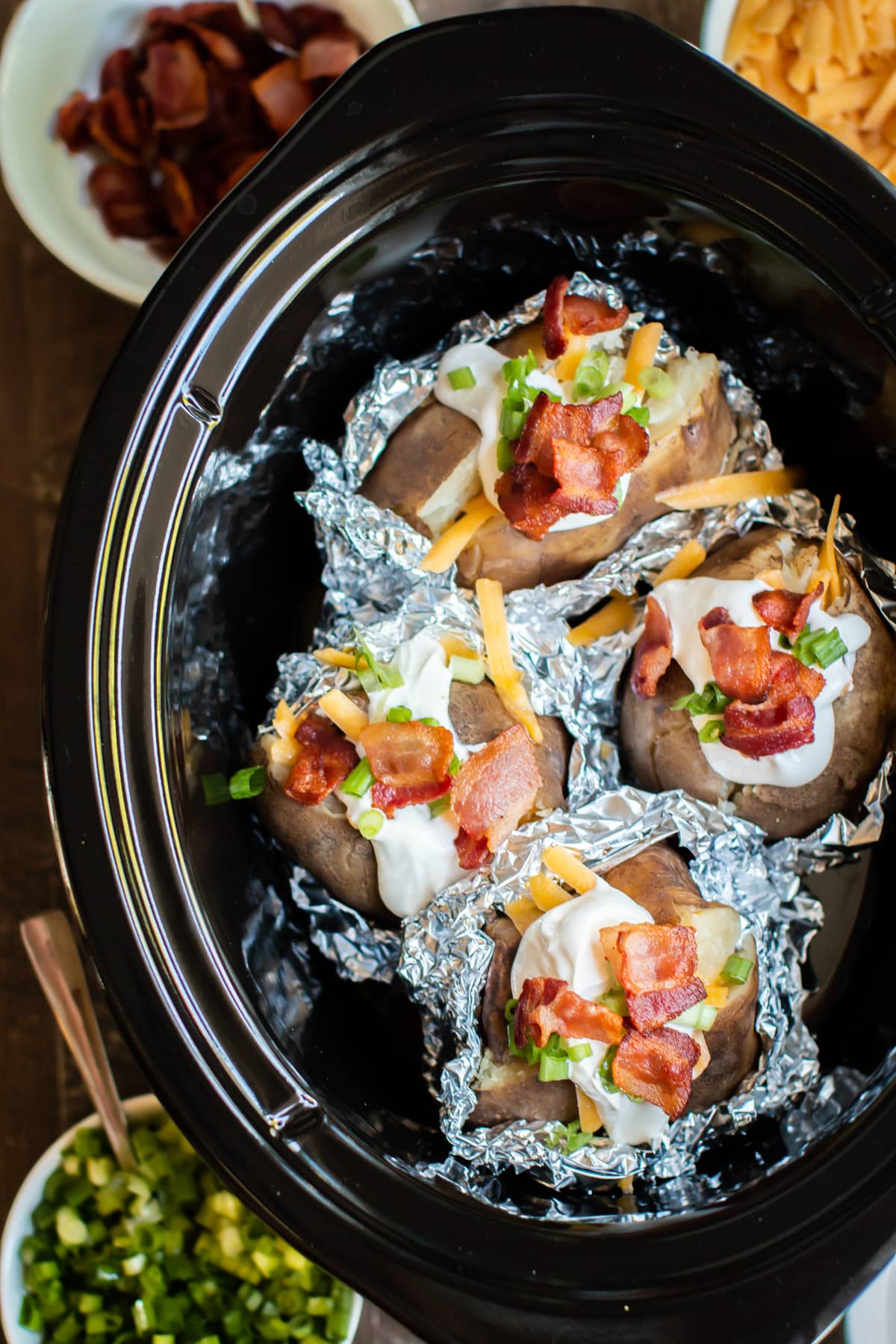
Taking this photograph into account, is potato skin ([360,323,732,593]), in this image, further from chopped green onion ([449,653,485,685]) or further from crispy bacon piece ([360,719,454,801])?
crispy bacon piece ([360,719,454,801])

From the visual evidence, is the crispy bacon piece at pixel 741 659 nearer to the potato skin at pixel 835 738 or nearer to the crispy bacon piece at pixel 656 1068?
the potato skin at pixel 835 738

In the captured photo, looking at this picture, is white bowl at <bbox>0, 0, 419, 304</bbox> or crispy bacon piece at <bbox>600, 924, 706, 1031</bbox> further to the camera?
white bowl at <bbox>0, 0, 419, 304</bbox>

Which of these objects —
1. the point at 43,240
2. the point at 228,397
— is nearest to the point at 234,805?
the point at 228,397

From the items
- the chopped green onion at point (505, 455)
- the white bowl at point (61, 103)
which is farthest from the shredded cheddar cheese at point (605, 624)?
the white bowl at point (61, 103)

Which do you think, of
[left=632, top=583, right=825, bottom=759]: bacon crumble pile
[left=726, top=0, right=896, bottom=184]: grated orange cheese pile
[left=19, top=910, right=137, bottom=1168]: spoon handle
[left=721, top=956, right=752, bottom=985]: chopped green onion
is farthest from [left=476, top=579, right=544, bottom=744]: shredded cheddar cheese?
[left=726, top=0, right=896, bottom=184]: grated orange cheese pile

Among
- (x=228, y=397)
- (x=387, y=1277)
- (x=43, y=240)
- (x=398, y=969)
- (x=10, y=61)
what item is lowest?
(x=387, y=1277)

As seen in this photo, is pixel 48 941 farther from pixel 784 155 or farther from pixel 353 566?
pixel 784 155

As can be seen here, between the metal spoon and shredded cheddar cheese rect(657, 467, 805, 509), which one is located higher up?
the metal spoon
